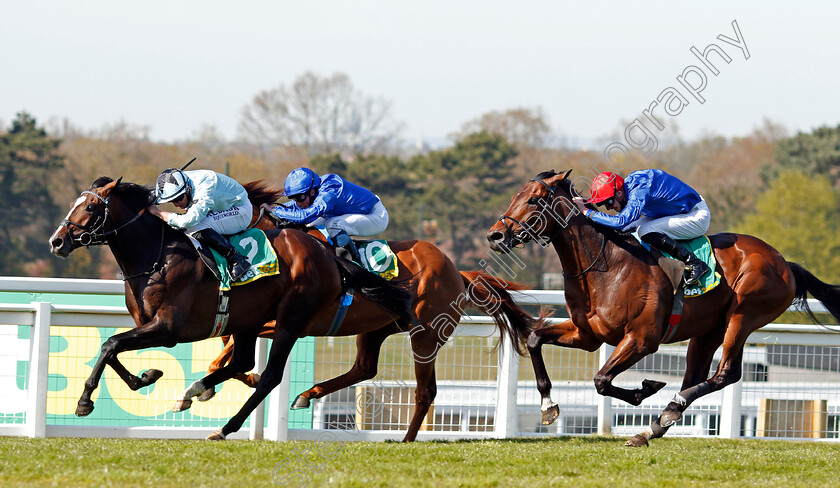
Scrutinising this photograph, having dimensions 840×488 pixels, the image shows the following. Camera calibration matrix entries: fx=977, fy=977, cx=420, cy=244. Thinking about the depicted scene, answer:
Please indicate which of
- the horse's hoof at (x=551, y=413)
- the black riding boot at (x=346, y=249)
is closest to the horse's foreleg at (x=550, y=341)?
the horse's hoof at (x=551, y=413)

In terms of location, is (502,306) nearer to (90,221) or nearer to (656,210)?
(656,210)

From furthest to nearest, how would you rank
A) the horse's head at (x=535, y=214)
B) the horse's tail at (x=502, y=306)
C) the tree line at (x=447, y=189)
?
the tree line at (x=447, y=189) < the horse's tail at (x=502, y=306) < the horse's head at (x=535, y=214)

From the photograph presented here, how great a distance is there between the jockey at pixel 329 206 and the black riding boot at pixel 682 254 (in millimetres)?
1953

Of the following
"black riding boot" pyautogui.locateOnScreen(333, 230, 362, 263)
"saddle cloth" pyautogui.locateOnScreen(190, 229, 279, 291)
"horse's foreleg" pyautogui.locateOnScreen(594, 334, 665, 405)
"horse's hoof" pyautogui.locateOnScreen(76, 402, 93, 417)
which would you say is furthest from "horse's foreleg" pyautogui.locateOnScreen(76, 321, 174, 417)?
"horse's foreleg" pyautogui.locateOnScreen(594, 334, 665, 405)

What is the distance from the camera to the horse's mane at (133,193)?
19.4ft

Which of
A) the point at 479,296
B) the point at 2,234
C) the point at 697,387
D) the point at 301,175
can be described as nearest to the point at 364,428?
the point at 479,296

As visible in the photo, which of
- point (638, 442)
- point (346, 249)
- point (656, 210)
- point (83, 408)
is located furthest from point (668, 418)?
point (83, 408)

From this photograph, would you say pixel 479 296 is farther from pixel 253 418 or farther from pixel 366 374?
pixel 253 418

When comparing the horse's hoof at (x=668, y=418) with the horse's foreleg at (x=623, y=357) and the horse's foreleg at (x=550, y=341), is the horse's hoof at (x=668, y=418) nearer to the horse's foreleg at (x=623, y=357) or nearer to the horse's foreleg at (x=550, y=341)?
the horse's foreleg at (x=623, y=357)

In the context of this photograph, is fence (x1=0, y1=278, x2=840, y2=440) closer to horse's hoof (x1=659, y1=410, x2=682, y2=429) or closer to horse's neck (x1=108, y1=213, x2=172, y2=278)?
horse's neck (x1=108, y1=213, x2=172, y2=278)

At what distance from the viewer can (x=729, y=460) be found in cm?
571

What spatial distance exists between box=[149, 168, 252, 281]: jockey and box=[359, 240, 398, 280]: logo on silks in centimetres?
94

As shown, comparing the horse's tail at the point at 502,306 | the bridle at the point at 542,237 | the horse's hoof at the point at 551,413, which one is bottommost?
the horse's hoof at the point at 551,413

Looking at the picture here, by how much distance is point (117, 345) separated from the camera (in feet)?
18.6
